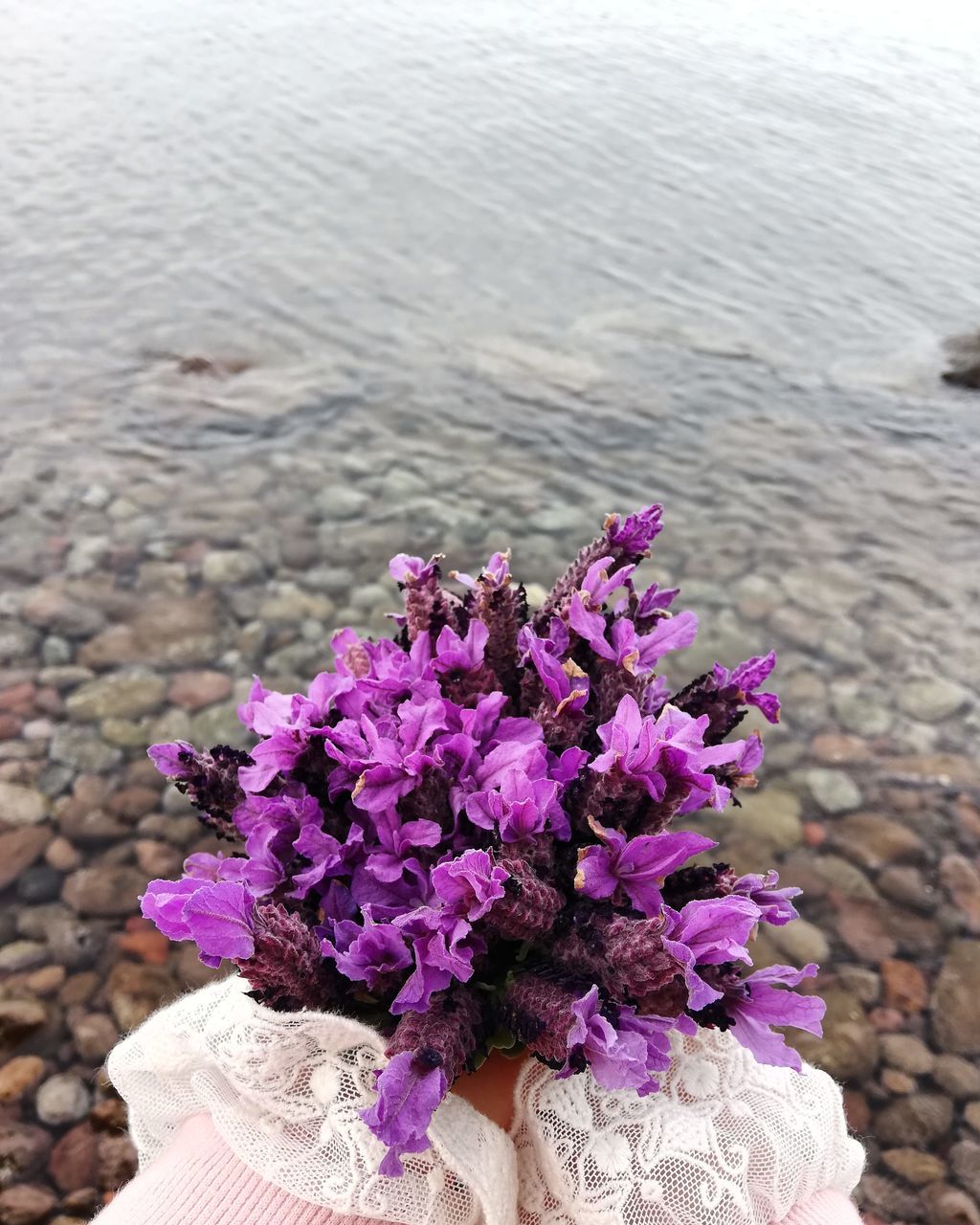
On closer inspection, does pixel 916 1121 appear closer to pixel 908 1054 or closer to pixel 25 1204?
pixel 908 1054

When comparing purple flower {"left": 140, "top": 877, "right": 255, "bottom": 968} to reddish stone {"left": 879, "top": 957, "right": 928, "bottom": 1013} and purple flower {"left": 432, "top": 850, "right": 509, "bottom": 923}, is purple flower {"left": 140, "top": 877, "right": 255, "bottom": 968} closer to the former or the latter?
purple flower {"left": 432, "top": 850, "right": 509, "bottom": 923}

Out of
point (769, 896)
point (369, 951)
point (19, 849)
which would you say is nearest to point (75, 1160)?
point (19, 849)

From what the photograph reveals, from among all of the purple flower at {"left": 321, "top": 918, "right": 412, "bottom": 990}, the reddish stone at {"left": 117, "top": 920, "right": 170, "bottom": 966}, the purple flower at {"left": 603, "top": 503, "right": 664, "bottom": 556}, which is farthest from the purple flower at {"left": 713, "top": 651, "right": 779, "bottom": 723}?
the reddish stone at {"left": 117, "top": 920, "right": 170, "bottom": 966}

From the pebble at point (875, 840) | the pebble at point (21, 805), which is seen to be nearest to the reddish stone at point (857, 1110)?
the pebble at point (875, 840)

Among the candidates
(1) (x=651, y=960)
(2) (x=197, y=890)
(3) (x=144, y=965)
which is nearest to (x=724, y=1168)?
(1) (x=651, y=960)

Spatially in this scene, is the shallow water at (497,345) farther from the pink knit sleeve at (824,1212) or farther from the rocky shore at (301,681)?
the pink knit sleeve at (824,1212)

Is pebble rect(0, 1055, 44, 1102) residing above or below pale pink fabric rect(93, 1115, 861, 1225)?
below
